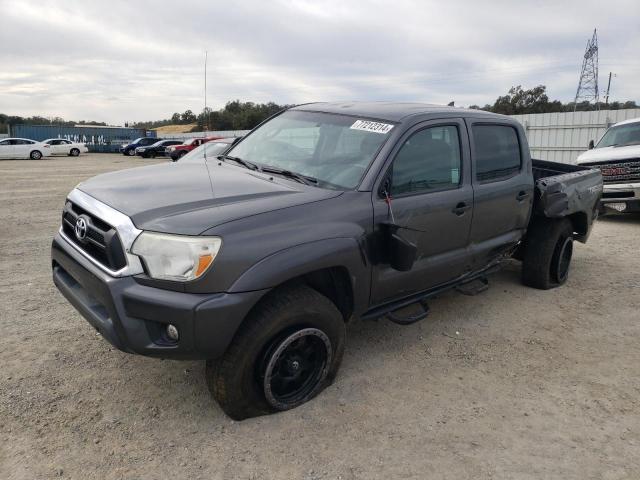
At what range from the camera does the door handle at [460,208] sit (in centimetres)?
376

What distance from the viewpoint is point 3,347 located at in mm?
3695

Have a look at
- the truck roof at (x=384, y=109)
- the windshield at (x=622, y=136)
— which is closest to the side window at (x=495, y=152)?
the truck roof at (x=384, y=109)

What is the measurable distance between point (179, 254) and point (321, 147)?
60.4 inches

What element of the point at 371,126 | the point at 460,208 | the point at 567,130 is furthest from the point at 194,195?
the point at 567,130

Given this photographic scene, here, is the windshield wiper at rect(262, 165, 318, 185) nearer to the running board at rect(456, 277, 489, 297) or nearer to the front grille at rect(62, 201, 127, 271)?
the front grille at rect(62, 201, 127, 271)

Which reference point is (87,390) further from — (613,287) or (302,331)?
(613,287)

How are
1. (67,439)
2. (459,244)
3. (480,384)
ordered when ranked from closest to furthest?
(67,439) < (480,384) < (459,244)

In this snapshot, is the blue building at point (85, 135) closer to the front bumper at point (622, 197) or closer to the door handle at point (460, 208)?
the front bumper at point (622, 197)

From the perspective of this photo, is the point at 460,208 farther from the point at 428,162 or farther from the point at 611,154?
the point at 611,154

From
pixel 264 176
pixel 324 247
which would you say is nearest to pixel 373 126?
pixel 264 176

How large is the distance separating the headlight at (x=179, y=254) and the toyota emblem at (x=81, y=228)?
2.07 feet

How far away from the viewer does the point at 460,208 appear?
150 inches

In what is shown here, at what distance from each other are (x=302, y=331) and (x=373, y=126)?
5.16 feet

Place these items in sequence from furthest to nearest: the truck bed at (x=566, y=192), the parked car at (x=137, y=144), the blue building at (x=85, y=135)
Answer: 1. the blue building at (x=85, y=135)
2. the parked car at (x=137, y=144)
3. the truck bed at (x=566, y=192)
